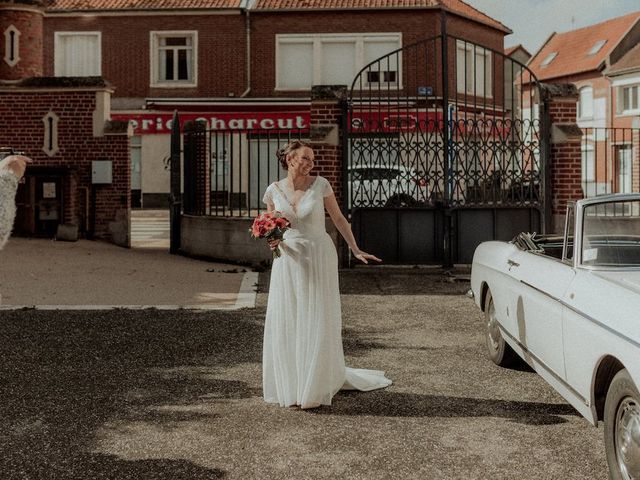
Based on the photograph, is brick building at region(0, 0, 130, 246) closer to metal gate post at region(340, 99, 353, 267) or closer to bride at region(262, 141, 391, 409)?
metal gate post at region(340, 99, 353, 267)

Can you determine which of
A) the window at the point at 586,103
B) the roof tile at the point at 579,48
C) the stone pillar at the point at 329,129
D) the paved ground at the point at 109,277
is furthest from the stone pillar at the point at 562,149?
the window at the point at 586,103

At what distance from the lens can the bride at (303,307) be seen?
5895 mm

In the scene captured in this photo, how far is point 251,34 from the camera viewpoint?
3180 cm

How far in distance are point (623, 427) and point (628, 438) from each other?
8 centimetres

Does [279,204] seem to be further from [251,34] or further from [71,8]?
A: [71,8]

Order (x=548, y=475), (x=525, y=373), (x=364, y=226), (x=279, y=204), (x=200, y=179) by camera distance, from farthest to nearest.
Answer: (x=200, y=179), (x=364, y=226), (x=525, y=373), (x=279, y=204), (x=548, y=475)

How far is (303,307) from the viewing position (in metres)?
5.99

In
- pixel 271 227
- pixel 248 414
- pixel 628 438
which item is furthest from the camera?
pixel 271 227

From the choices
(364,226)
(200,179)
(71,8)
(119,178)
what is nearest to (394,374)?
(364,226)

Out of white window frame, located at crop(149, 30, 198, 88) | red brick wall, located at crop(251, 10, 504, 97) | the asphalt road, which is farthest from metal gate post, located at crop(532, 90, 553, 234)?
white window frame, located at crop(149, 30, 198, 88)

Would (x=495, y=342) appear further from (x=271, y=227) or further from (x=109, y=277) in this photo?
(x=109, y=277)

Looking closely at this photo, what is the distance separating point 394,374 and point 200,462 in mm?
2458

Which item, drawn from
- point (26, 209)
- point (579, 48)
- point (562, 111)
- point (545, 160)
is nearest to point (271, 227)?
point (545, 160)

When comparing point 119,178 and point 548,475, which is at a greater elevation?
point 119,178
